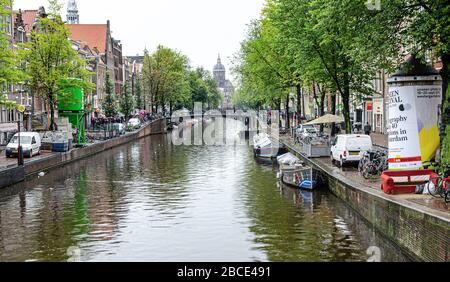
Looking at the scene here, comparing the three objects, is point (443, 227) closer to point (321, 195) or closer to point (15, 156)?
point (321, 195)

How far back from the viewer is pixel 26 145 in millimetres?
43531

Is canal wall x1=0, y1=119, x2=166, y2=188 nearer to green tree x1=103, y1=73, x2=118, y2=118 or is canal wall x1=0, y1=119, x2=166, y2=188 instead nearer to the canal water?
the canal water

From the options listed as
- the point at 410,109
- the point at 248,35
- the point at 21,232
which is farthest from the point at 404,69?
the point at 248,35

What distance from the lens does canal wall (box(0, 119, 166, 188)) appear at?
3394 cm

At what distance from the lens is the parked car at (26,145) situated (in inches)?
1694

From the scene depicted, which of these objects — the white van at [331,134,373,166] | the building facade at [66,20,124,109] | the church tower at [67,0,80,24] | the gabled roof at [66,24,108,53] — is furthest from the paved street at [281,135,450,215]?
the church tower at [67,0,80,24]

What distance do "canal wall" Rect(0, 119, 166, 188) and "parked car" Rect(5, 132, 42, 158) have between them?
1.50 metres

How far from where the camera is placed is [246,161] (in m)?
48.8

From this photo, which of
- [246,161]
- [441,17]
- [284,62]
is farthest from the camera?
[284,62]

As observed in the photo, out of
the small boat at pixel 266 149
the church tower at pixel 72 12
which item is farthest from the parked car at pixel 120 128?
the church tower at pixel 72 12

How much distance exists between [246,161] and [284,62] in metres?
12.4

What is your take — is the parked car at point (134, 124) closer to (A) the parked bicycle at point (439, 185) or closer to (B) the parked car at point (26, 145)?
(B) the parked car at point (26, 145)

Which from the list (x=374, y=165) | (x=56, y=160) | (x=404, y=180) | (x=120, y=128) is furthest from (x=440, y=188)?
(x=120, y=128)
